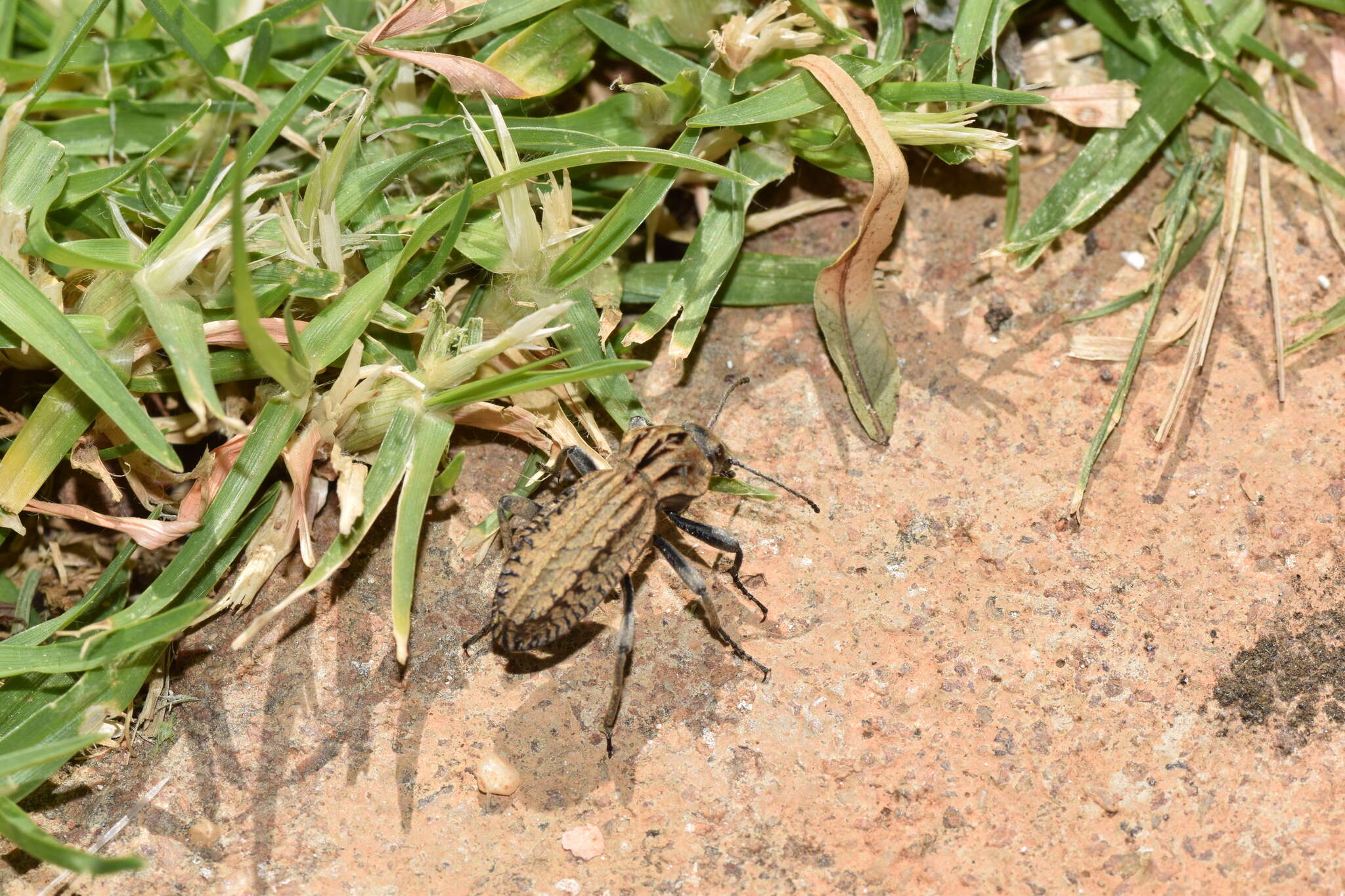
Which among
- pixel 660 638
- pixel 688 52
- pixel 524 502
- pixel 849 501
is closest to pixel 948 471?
pixel 849 501

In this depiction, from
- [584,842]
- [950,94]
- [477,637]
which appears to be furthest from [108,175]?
[950,94]

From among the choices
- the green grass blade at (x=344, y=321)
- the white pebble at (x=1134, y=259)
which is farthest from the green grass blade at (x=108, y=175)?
the white pebble at (x=1134, y=259)

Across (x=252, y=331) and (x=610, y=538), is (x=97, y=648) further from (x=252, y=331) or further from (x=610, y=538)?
(x=610, y=538)

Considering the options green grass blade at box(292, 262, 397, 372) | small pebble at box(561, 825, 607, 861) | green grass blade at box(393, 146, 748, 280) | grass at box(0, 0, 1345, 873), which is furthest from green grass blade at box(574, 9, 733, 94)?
small pebble at box(561, 825, 607, 861)

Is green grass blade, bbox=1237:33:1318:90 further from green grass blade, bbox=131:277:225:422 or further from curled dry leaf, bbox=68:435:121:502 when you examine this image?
curled dry leaf, bbox=68:435:121:502

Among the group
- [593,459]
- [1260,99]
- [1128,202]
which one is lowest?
[593,459]

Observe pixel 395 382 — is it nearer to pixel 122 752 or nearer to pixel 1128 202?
pixel 122 752
